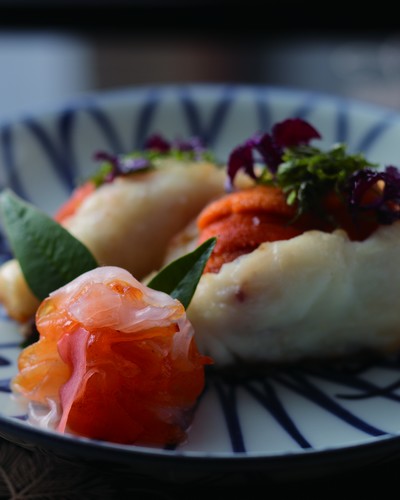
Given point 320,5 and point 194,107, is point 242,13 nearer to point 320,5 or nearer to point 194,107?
point 320,5

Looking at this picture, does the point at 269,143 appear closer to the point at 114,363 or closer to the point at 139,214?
the point at 139,214

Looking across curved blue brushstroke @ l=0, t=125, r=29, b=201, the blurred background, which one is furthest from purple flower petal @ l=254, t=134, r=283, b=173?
the blurred background

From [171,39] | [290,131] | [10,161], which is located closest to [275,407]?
[290,131]

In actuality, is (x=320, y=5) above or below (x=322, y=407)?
above

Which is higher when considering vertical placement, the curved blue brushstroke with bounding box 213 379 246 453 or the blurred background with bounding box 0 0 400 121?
the blurred background with bounding box 0 0 400 121

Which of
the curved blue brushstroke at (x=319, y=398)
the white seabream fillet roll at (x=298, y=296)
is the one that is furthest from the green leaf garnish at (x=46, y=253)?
the curved blue brushstroke at (x=319, y=398)

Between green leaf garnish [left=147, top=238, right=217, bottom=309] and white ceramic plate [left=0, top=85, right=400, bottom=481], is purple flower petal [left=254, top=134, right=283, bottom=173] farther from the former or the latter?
white ceramic plate [left=0, top=85, right=400, bottom=481]

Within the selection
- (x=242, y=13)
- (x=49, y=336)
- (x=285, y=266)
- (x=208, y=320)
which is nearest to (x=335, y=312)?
(x=285, y=266)
